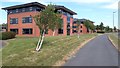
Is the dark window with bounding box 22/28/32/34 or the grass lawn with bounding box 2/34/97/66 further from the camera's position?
the dark window with bounding box 22/28/32/34

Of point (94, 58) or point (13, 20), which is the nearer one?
point (94, 58)

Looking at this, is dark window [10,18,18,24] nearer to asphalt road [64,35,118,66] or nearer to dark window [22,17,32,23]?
dark window [22,17,32,23]

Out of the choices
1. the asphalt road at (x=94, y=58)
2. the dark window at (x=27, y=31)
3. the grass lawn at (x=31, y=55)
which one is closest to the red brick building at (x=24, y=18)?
the dark window at (x=27, y=31)

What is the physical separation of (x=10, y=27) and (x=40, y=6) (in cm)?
1256

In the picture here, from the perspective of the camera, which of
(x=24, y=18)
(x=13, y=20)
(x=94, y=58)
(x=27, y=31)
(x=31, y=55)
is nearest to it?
(x=94, y=58)

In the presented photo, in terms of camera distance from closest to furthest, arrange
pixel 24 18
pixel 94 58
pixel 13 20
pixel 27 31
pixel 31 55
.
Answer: pixel 94 58 < pixel 31 55 < pixel 27 31 < pixel 24 18 < pixel 13 20

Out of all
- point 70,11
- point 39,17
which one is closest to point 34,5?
point 70,11

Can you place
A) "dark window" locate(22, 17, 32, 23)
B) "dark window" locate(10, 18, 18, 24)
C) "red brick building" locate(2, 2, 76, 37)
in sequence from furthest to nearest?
"dark window" locate(10, 18, 18, 24), "dark window" locate(22, 17, 32, 23), "red brick building" locate(2, 2, 76, 37)

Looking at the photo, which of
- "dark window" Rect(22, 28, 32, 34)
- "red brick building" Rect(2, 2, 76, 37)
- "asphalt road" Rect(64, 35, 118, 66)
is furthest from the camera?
"dark window" Rect(22, 28, 32, 34)

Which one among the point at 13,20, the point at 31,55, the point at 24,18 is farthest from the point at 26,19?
the point at 31,55

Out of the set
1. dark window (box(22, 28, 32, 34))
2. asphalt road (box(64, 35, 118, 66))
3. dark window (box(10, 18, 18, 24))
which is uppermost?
dark window (box(10, 18, 18, 24))

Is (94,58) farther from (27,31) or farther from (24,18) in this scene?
(24,18)

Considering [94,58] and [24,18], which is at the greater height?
[24,18]

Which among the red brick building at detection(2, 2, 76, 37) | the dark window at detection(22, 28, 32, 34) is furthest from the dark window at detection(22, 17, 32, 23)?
the dark window at detection(22, 28, 32, 34)
